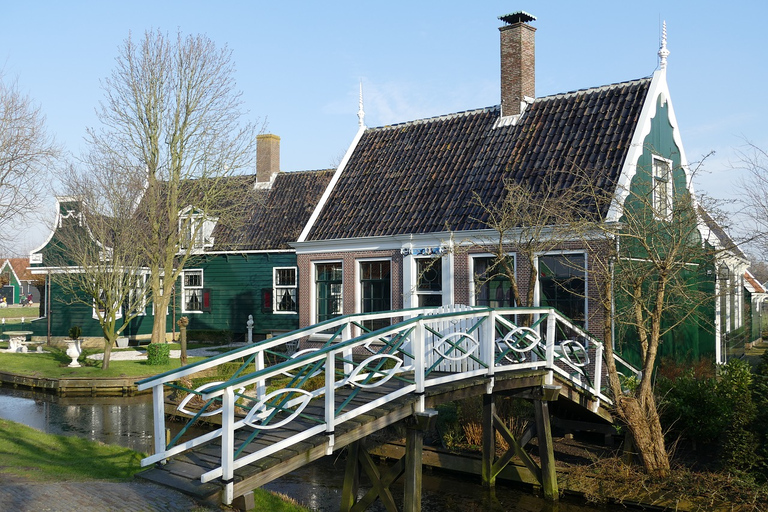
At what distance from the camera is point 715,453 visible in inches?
483

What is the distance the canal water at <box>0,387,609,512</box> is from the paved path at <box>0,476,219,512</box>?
14.5 ft

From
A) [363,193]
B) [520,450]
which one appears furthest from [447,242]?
[520,450]

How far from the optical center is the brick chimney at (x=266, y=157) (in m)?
31.6

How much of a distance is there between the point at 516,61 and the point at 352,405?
12.4 meters

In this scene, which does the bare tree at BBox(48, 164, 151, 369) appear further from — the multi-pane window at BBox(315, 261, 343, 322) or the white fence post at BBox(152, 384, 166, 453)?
the white fence post at BBox(152, 384, 166, 453)

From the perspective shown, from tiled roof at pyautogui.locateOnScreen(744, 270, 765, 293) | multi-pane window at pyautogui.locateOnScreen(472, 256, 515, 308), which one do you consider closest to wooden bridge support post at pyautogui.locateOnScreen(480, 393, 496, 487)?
multi-pane window at pyautogui.locateOnScreen(472, 256, 515, 308)

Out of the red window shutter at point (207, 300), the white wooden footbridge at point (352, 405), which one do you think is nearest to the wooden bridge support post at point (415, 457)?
the white wooden footbridge at point (352, 405)

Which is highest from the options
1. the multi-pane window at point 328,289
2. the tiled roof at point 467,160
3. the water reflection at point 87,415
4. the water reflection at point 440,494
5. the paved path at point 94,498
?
the tiled roof at point 467,160

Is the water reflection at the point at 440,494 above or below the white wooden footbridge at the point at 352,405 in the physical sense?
below

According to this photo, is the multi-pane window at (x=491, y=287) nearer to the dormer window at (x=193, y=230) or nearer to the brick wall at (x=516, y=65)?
the brick wall at (x=516, y=65)

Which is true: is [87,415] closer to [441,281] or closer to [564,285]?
[441,281]

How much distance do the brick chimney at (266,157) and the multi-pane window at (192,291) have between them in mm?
5022

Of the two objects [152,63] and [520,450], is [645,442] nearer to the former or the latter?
[520,450]

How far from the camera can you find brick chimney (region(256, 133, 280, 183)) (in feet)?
104
